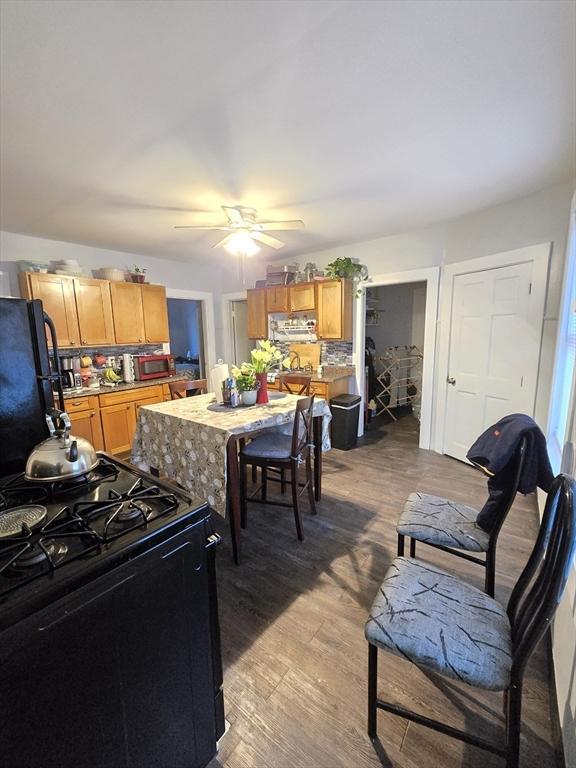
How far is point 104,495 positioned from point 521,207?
3.77m

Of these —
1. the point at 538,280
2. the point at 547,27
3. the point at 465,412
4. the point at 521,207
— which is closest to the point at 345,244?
the point at 521,207

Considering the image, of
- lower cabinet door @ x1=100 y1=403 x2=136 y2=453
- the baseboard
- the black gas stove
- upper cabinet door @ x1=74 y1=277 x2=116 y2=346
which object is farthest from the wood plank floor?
upper cabinet door @ x1=74 y1=277 x2=116 y2=346

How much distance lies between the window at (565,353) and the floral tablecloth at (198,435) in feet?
5.77

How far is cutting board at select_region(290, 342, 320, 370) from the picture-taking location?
477cm

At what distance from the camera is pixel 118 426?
3834 mm

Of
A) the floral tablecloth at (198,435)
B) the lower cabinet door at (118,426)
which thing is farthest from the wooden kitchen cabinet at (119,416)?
the floral tablecloth at (198,435)

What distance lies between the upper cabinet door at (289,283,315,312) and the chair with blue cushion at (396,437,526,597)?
3.23 m

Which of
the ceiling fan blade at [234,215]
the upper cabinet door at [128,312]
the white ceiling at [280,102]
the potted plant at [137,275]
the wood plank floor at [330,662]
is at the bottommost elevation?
the wood plank floor at [330,662]

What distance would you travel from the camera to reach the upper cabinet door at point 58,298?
3320 mm

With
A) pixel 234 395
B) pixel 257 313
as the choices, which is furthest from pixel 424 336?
pixel 234 395

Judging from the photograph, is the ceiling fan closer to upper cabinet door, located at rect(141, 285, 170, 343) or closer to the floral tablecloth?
the floral tablecloth

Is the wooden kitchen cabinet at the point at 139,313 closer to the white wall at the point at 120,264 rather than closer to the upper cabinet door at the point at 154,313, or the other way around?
the upper cabinet door at the point at 154,313

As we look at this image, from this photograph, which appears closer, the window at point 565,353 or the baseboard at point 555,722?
the baseboard at point 555,722

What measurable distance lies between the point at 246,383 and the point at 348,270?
2403 mm
